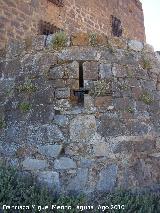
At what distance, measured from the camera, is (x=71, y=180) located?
418 centimetres

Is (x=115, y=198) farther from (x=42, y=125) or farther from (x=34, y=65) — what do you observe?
(x=34, y=65)

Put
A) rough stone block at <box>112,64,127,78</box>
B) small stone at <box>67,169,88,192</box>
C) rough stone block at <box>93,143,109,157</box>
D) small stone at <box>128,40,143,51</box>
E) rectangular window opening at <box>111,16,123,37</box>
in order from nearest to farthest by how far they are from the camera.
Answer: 1. small stone at <box>67,169,88,192</box>
2. rough stone block at <box>93,143,109,157</box>
3. rough stone block at <box>112,64,127,78</box>
4. small stone at <box>128,40,143,51</box>
5. rectangular window opening at <box>111,16,123,37</box>

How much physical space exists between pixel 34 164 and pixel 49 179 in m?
0.27

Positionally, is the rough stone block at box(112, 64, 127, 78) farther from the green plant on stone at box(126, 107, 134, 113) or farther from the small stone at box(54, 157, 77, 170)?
the small stone at box(54, 157, 77, 170)

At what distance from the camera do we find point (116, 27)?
1220 centimetres

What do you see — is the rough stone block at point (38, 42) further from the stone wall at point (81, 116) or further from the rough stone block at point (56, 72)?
the rough stone block at point (56, 72)

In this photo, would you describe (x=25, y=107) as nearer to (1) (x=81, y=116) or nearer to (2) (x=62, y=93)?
(2) (x=62, y=93)

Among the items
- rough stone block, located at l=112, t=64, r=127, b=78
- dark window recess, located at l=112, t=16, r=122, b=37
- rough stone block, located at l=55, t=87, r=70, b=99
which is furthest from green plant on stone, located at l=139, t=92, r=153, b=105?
dark window recess, located at l=112, t=16, r=122, b=37


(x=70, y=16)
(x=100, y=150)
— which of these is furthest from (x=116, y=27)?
(x=100, y=150)

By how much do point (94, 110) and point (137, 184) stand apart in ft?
3.55

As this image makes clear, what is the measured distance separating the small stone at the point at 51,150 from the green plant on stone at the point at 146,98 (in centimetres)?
133

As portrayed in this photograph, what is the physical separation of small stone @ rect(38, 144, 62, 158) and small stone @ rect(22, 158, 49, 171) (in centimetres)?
11

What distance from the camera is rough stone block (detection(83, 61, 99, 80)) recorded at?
15.0 ft

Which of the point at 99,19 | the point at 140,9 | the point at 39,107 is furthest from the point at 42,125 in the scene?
the point at 140,9
